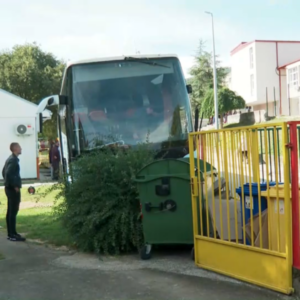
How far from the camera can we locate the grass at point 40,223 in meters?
8.49

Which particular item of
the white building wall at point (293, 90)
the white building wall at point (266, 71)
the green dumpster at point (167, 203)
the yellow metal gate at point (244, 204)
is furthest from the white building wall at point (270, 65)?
the yellow metal gate at point (244, 204)

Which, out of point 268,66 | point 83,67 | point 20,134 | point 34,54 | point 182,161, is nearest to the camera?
point 182,161

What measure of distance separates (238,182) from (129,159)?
1.85 m

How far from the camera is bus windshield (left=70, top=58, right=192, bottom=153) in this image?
28.7 feet

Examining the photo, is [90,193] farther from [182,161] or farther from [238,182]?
[238,182]

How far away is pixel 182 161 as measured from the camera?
6711mm

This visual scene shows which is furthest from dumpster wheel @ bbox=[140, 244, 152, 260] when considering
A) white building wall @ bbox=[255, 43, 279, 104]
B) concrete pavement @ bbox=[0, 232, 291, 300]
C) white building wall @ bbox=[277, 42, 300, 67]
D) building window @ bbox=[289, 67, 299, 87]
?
white building wall @ bbox=[277, 42, 300, 67]

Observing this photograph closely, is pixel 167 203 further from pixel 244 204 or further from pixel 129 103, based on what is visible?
pixel 129 103

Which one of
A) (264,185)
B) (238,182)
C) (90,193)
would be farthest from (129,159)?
(264,185)

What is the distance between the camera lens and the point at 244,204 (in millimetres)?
5656

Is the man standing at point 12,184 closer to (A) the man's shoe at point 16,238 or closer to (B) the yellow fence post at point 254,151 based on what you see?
(A) the man's shoe at point 16,238

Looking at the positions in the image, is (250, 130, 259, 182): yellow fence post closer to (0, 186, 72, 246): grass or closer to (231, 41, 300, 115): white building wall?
(0, 186, 72, 246): grass

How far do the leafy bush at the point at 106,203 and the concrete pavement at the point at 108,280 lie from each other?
26 cm

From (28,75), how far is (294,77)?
87.6ft
